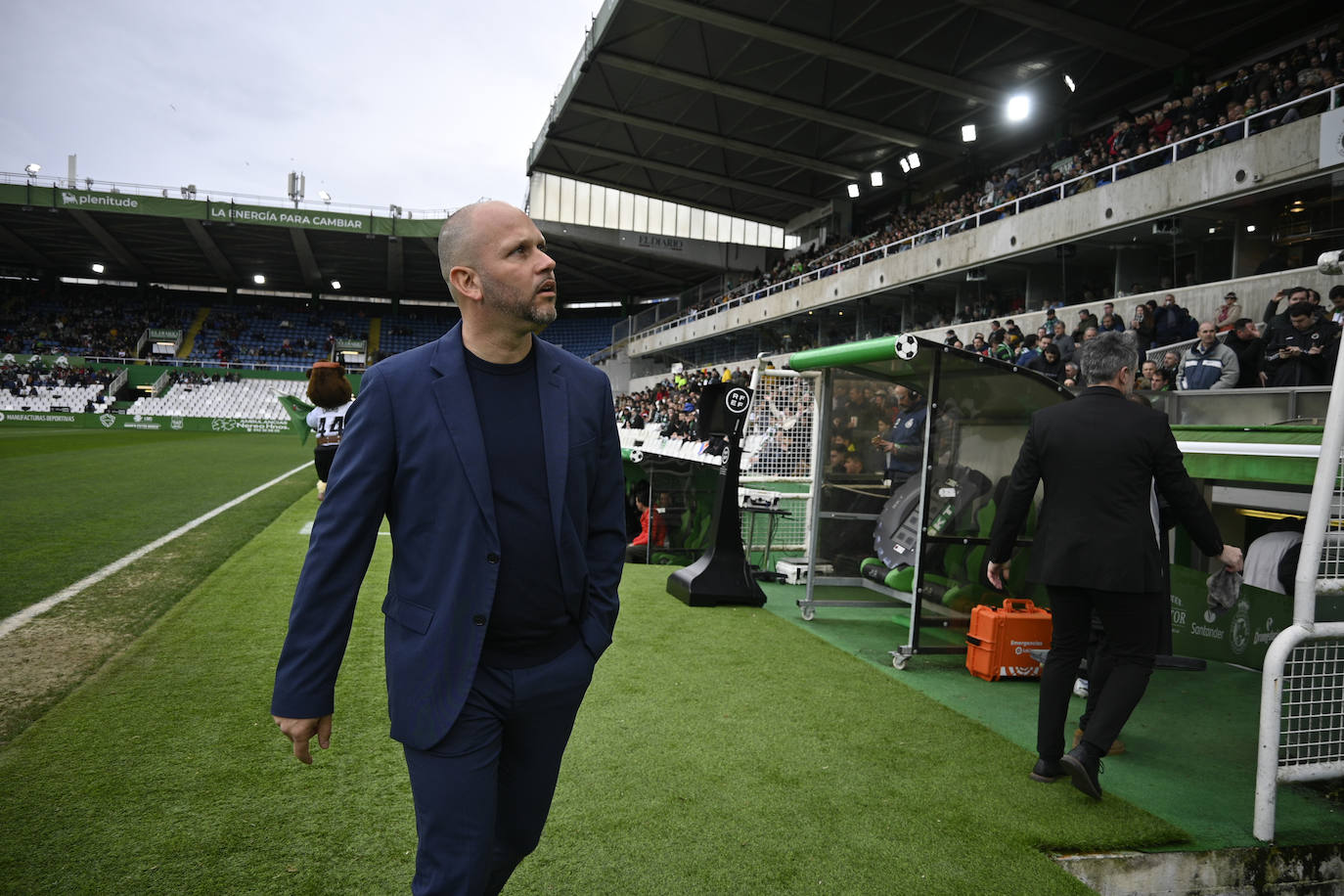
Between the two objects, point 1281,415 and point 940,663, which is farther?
point 1281,415

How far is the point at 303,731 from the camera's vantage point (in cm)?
171

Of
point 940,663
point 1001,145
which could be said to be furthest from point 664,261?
point 940,663

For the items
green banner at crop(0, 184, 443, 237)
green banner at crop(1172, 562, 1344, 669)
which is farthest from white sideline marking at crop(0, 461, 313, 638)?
green banner at crop(0, 184, 443, 237)

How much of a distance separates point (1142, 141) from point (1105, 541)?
54.8ft

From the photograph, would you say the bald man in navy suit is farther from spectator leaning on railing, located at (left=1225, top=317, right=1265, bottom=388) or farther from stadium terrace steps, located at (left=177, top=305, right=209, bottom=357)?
stadium terrace steps, located at (left=177, top=305, right=209, bottom=357)

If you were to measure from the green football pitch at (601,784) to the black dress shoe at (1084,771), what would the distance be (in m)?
0.09

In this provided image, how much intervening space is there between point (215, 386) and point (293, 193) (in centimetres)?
2155

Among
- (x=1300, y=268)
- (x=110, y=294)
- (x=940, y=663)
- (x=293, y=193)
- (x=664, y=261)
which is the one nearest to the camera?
(x=940, y=663)

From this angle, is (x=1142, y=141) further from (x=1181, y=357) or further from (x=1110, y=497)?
(x=1110, y=497)

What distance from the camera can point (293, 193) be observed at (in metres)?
60.8

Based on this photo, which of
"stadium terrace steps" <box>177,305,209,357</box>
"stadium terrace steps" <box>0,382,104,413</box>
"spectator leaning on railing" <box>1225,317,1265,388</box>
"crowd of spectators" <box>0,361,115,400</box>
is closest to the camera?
"spectator leaning on railing" <box>1225,317,1265,388</box>

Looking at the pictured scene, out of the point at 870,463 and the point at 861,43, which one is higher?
the point at 861,43

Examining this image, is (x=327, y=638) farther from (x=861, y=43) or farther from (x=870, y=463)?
(x=861, y=43)

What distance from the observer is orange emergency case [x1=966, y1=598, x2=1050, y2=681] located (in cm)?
500
